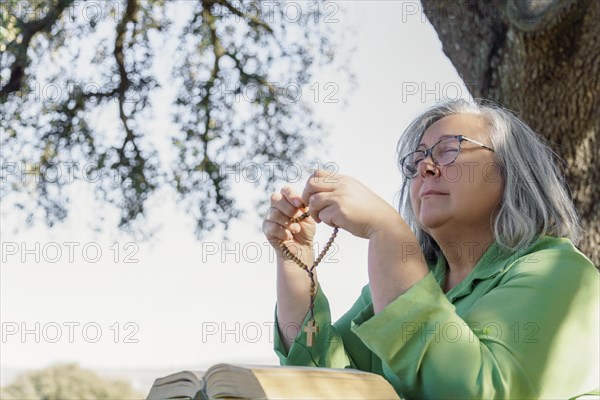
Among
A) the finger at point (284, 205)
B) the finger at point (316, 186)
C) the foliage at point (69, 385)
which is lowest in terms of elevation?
the foliage at point (69, 385)

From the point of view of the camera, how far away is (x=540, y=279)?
4.81 ft

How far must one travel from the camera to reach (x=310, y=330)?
1794 millimetres

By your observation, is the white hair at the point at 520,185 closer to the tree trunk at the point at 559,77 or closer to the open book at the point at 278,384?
the open book at the point at 278,384

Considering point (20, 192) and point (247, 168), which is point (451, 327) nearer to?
point (247, 168)

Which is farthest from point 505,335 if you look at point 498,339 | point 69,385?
point 69,385

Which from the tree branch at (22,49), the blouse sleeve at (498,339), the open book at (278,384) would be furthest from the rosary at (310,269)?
the tree branch at (22,49)

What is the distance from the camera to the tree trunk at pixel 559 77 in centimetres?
305

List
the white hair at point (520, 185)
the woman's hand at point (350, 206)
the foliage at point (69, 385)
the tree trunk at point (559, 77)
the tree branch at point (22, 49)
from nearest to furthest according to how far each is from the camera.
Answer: the woman's hand at point (350, 206) → the white hair at point (520, 185) → the tree trunk at point (559, 77) → the tree branch at point (22, 49) → the foliage at point (69, 385)

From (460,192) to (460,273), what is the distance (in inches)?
8.4

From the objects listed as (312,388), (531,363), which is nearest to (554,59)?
(531,363)

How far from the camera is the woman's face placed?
1.73m

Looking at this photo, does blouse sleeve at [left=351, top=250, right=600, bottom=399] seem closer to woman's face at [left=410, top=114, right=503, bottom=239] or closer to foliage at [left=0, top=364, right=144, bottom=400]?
woman's face at [left=410, top=114, right=503, bottom=239]

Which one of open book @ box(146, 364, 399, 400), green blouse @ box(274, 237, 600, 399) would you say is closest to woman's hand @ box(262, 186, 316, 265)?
green blouse @ box(274, 237, 600, 399)

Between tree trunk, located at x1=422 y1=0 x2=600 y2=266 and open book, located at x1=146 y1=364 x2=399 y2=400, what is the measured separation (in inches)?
77.7
